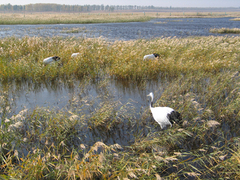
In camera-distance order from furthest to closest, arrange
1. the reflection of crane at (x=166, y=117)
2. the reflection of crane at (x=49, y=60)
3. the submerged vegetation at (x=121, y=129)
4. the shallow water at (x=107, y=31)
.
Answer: the shallow water at (x=107, y=31)
the reflection of crane at (x=49, y=60)
the reflection of crane at (x=166, y=117)
the submerged vegetation at (x=121, y=129)

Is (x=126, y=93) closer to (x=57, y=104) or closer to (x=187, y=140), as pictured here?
(x=57, y=104)

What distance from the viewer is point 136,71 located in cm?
748

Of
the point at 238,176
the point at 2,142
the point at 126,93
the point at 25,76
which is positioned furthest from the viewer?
the point at 25,76

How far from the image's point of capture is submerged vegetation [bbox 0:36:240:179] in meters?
2.62

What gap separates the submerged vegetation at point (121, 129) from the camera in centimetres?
262

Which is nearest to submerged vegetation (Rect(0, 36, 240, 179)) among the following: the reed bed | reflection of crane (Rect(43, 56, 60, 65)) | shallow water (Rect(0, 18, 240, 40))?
reflection of crane (Rect(43, 56, 60, 65))

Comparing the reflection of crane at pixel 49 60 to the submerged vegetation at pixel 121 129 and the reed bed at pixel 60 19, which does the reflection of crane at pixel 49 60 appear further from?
the reed bed at pixel 60 19

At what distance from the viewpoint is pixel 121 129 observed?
4.34 meters

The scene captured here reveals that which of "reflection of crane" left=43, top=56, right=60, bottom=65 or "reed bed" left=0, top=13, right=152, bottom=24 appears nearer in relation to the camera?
"reflection of crane" left=43, top=56, right=60, bottom=65

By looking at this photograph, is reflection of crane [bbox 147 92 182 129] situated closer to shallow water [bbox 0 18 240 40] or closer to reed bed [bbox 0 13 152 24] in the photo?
shallow water [bbox 0 18 240 40]

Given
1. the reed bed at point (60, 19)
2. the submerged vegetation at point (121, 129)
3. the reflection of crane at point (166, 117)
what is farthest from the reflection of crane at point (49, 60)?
the reed bed at point (60, 19)

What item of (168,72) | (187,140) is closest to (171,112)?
(187,140)

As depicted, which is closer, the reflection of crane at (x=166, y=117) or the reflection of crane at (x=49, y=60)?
the reflection of crane at (x=166, y=117)

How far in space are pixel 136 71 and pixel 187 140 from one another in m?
4.16
